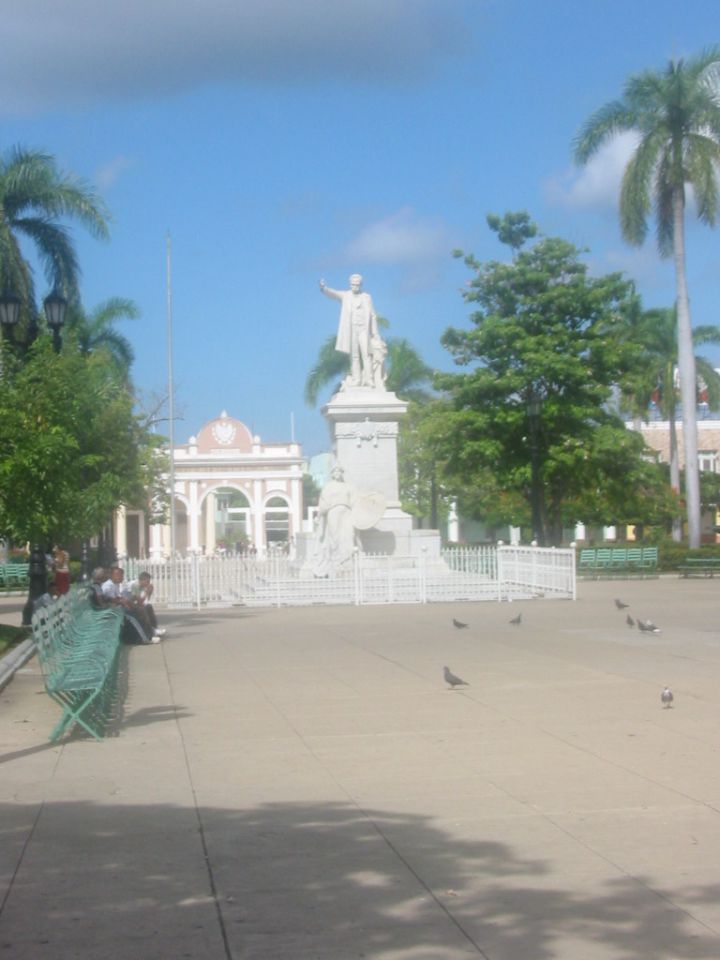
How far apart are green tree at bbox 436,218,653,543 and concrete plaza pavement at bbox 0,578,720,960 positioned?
2789 centimetres

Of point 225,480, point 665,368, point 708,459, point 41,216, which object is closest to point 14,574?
point 41,216

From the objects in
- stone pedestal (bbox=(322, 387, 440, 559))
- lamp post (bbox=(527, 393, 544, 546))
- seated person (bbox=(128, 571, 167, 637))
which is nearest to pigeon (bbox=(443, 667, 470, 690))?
seated person (bbox=(128, 571, 167, 637))

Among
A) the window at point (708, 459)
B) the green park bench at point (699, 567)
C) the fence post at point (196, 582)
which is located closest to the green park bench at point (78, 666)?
the fence post at point (196, 582)

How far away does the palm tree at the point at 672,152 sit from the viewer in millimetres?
43438

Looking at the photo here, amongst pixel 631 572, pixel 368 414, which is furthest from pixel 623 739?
→ pixel 631 572

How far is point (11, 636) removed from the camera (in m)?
20.4

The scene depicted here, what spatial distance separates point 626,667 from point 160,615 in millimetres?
14580

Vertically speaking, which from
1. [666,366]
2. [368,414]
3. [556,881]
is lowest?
[556,881]

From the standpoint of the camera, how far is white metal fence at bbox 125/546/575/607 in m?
29.5

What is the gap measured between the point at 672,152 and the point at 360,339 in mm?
16280

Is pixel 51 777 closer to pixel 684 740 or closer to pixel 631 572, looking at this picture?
pixel 684 740

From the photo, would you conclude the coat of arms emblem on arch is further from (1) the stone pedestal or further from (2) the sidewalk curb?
(2) the sidewalk curb

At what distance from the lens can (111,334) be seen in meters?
51.0

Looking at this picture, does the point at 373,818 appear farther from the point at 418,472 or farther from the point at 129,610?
the point at 418,472
